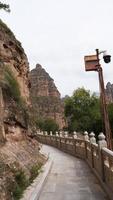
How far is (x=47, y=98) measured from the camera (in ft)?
423

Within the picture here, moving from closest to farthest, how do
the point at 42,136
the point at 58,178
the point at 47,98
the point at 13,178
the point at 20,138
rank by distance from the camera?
the point at 13,178 → the point at 58,178 → the point at 20,138 → the point at 42,136 → the point at 47,98

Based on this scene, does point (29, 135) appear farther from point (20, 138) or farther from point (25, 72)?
point (25, 72)

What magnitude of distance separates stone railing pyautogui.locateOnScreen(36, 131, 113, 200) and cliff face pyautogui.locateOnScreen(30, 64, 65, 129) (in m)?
A: 68.3

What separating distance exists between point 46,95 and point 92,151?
373 ft

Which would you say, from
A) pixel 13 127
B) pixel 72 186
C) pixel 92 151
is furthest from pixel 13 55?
pixel 72 186

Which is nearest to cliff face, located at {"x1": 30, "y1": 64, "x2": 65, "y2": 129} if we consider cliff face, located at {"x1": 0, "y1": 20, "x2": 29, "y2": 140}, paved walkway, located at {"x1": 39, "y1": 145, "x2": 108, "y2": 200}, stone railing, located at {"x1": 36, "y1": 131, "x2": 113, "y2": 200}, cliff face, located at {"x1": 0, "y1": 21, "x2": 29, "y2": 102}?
stone railing, located at {"x1": 36, "y1": 131, "x2": 113, "y2": 200}

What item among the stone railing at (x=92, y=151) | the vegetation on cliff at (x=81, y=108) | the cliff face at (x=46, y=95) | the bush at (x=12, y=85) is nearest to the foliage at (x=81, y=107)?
the vegetation on cliff at (x=81, y=108)

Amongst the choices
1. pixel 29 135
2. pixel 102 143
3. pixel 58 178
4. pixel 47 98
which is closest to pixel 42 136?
pixel 29 135

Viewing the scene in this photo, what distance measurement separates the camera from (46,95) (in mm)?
131375

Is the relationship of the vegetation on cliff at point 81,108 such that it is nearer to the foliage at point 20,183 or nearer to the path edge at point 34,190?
the path edge at point 34,190

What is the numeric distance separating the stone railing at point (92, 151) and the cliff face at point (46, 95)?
68.3m

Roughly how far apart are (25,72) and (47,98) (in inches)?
4089

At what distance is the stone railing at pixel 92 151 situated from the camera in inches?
454

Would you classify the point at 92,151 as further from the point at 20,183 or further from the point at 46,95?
the point at 46,95
